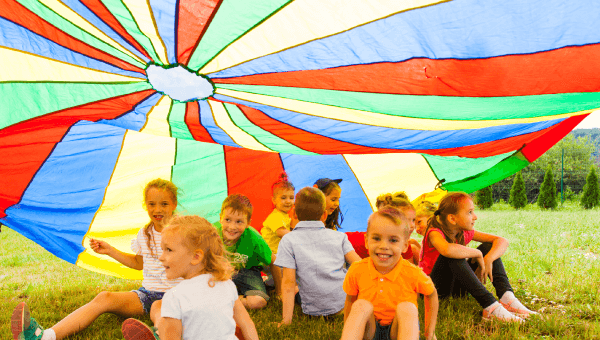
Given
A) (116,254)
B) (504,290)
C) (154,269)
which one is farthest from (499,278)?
(116,254)

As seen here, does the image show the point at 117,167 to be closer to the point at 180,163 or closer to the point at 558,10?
the point at 180,163

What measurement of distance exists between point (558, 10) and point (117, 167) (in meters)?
3.64

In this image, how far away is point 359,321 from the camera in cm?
182

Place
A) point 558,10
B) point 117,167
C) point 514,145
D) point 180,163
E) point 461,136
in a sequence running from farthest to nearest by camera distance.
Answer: point 180,163 → point 117,167 → point 514,145 → point 461,136 → point 558,10

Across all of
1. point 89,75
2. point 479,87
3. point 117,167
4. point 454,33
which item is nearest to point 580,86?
point 479,87

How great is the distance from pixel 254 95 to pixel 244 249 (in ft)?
3.95

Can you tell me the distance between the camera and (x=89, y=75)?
252 cm

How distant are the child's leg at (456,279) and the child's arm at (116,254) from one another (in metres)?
2.14

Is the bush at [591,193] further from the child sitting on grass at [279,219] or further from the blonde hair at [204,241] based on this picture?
the blonde hair at [204,241]

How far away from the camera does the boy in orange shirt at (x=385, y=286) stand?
6.04 ft

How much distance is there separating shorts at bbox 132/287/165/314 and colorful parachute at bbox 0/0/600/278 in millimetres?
1227

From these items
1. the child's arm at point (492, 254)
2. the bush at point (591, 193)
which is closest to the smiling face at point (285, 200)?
the child's arm at point (492, 254)

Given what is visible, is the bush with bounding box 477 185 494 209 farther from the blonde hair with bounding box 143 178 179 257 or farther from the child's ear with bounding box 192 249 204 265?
the child's ear with bounding box 192 249 204 265

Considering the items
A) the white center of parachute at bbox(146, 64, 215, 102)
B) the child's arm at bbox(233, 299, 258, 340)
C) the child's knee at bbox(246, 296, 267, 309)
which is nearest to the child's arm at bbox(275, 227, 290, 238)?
the child's knee at bbox(246, 296, 267, 309)
